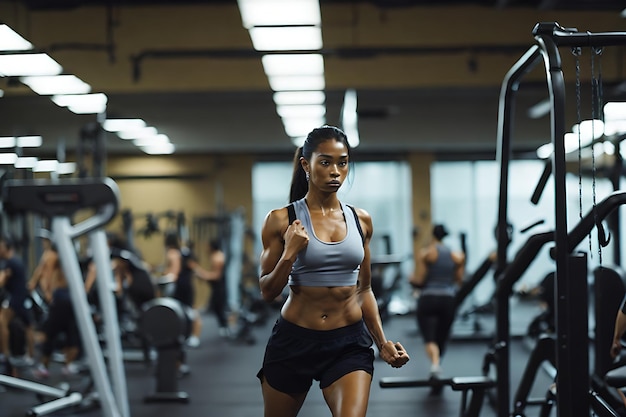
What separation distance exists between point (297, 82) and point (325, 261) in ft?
17.3

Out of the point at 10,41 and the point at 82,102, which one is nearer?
the point at 10,41

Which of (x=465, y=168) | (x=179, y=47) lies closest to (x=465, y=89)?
(x=179, y=47)

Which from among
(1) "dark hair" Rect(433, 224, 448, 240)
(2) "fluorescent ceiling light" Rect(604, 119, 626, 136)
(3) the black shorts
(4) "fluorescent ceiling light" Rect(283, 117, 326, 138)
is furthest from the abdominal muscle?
(4) "fluorescent ceiling light" Rect(283, 117, 326, 138)

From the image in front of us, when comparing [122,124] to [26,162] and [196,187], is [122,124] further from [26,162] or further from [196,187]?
[196,187]

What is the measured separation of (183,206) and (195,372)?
21.6ft

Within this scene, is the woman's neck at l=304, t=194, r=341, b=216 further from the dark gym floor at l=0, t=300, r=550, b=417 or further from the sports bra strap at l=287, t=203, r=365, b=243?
the dark gym floor at l=0, t=300, r=550, b=417

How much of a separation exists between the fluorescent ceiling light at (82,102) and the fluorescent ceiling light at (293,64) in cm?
152

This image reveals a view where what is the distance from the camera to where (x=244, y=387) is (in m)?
5.99

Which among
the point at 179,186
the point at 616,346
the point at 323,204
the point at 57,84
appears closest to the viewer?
the point at 323,204

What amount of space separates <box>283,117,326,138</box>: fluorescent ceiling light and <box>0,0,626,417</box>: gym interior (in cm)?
7

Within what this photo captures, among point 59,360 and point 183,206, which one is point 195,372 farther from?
point 183,206

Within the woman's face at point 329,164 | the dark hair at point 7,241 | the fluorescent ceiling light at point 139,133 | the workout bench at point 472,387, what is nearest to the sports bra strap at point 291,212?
the woman's face at point 329,164

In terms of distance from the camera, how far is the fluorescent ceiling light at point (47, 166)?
4984 mm

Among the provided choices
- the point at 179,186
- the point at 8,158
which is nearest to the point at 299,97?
the point at 8,158
